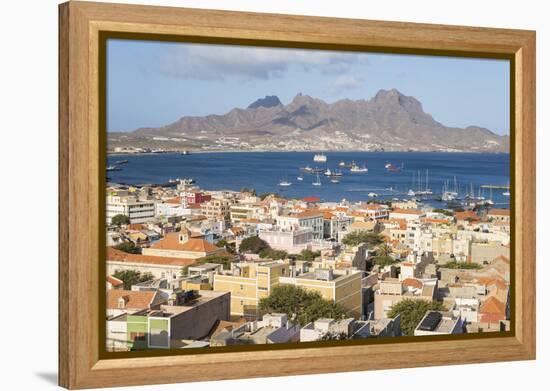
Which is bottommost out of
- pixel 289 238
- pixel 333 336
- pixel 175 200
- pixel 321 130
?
pixel 333 336

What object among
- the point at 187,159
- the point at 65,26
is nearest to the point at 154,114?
the point at 187,159

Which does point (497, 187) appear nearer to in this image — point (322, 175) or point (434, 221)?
point (434, 221)

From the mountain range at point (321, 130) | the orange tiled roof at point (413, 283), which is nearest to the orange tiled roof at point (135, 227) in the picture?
the mountain range at point (321, 130)

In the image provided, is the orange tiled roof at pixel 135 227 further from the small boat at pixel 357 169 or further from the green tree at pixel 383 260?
the green tree at pixel 383 260

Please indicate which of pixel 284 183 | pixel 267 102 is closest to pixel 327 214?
pixel 284 183

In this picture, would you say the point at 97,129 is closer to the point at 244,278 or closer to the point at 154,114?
the point at 154,114

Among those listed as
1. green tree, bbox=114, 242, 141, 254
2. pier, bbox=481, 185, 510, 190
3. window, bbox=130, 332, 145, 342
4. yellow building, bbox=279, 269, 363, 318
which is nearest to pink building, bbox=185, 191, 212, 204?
green tree, bbox=114, 242, 141, 254
